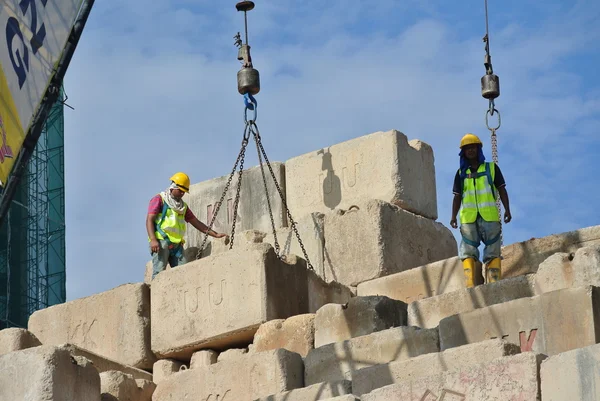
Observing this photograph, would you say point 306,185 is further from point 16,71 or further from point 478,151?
point 16,71

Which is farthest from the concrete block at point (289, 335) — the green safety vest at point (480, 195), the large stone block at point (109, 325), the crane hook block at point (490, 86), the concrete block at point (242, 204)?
the crane hook block at point (490, 86)

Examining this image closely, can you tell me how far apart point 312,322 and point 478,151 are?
7.94 ft

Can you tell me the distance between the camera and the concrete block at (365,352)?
12.3 meters

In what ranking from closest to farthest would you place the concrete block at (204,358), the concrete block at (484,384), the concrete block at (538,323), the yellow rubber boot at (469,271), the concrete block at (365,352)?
the concrete block at (484,384) → the concrete block at (538,323) → the concrete block at (365,352) → the yellow rubber boot at (469,271) → the concrete block at (204,358)

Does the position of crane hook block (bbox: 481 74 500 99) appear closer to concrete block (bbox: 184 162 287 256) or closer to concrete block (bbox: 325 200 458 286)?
concrete block (bbox: 325 200 458 286)

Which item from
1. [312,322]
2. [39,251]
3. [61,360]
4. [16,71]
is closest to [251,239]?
[312,322]

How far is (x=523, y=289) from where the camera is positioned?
41.9ft

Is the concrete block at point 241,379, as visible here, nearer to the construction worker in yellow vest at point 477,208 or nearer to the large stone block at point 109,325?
the large stone block at point 109,325

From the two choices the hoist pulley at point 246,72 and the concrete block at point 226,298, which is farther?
the hoist pulley at point 246,72

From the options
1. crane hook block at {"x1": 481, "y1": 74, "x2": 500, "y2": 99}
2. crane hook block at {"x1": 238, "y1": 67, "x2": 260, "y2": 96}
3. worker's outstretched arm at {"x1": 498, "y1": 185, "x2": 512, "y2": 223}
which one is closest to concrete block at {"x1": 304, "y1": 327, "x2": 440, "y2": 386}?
worker's outstretched arm at {"x1": 498, "y1": 185, "x2": 512, "y2": 223}

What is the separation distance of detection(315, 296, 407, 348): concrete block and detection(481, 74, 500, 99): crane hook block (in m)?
4.13

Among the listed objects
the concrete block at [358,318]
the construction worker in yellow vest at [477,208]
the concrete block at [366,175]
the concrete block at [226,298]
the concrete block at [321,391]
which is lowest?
the concrete block at [321,391]

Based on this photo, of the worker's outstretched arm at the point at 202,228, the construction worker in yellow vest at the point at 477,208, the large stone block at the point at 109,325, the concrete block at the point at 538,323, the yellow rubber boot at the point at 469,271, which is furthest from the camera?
the worker's outstretched arm at the point at 202,228

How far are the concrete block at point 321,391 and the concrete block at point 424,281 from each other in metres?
2.43
